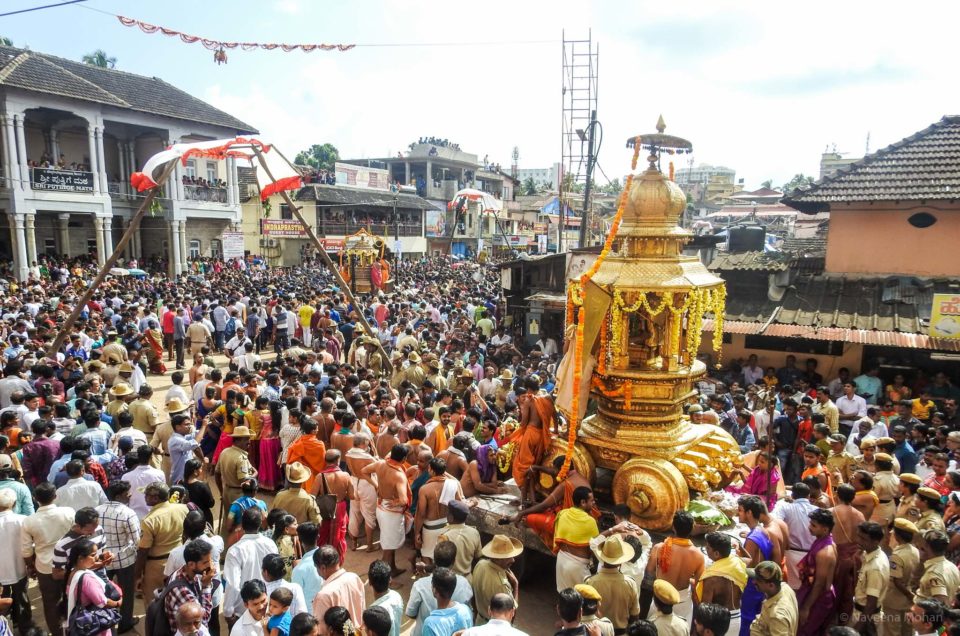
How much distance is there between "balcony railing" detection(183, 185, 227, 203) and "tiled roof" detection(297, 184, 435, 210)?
7115 mm

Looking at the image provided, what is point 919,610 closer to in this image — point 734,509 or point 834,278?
point 734,509

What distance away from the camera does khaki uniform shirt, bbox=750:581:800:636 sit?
4.14 meters

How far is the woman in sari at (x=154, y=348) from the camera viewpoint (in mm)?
13766

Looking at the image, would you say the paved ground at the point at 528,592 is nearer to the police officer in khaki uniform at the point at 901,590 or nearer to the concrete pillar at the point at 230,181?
the police officer in khaki uniform at the point at 901,590

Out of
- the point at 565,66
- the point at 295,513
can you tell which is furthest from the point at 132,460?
the point at 565,66

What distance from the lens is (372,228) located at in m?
42.1

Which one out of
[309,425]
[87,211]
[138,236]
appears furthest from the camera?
[138,236]

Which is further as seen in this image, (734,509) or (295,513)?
(734,509)

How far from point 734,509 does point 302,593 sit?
4.39 metres

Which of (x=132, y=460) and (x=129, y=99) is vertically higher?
(x=129, y=99)

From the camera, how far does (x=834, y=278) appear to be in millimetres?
12539

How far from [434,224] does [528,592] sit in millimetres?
42336

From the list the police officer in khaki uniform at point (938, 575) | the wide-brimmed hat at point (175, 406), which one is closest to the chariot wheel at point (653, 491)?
the police officer in khaki uniform at point (938, 575)

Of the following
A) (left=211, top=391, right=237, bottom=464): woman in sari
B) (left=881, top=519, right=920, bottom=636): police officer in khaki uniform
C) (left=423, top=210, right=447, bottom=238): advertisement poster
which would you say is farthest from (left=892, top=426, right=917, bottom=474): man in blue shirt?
(left=423, top=210, right=447, bottom=238): advertisement poster
